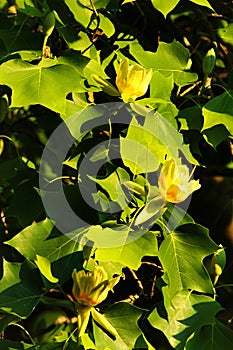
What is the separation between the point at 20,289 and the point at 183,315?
356mm

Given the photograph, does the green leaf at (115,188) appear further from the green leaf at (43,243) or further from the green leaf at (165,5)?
the green leaf at (165,5)

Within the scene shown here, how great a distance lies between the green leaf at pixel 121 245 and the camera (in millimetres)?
1341

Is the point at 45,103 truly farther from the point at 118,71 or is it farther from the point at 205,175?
the point at 205,175

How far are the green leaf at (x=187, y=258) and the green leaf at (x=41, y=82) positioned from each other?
1.18ft

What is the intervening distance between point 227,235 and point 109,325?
1000 mm

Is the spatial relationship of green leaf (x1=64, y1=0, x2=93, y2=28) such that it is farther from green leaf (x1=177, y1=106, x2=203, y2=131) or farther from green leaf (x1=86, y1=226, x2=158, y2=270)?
green leaf (x1=86, y1=226, x2=158, y2=270)

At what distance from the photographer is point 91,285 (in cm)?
135

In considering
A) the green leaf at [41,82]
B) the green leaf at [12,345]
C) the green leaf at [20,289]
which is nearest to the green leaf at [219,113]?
the green leaf at [41,82]

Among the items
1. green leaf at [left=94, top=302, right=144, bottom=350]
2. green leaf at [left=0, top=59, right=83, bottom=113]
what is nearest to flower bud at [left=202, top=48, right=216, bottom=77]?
green leaf at [left=0, top=59, right=83, bottom=113]

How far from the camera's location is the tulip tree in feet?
4.62

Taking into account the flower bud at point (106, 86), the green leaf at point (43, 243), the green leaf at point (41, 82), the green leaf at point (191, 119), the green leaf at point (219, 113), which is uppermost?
the green leaf at point (41, 82)

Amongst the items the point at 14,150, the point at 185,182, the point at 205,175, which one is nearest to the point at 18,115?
the point at 14,150

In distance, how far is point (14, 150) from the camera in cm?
210

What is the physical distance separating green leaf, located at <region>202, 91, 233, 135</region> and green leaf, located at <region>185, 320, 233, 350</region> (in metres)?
0.44
